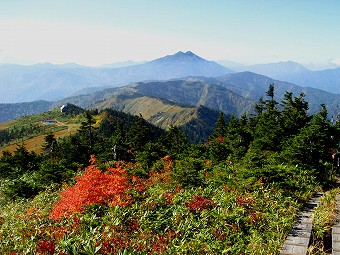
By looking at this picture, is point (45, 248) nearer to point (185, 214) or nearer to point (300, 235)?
point (185, 214)

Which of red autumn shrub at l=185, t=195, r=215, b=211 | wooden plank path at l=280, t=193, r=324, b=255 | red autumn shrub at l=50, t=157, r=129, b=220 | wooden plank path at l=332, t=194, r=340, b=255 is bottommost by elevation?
red autumn shrub at l=50, t=157, r=129, b=220

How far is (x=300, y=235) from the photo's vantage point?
9.84 meters

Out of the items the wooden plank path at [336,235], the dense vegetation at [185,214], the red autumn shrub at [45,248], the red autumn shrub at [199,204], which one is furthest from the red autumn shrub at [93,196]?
the wooden plank path at [336,235]

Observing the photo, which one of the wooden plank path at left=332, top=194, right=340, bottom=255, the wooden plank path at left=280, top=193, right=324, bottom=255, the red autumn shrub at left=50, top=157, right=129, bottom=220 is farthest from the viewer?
the red autumn shrub at left=50, top=157, right=129, bottom=220

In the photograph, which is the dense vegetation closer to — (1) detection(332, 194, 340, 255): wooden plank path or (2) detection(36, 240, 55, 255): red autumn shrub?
(2) detection(36, 240, 55, 255): red autumn shrub

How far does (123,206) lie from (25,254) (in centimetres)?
488

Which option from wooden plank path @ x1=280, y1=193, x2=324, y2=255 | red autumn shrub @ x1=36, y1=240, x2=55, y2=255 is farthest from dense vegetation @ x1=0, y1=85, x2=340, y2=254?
wooden plank path @ x1=280, y1=193, x2=324, y2=255

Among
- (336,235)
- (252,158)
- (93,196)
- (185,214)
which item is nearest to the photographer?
(336,235)

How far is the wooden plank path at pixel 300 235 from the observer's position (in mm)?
8961

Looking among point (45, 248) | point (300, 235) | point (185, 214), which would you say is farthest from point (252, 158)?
point (45, 248)

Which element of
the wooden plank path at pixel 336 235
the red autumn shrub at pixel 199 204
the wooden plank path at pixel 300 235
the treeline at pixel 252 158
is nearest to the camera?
the wooden plank path at pixel 336 235

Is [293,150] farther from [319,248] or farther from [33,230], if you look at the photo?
[33,230]

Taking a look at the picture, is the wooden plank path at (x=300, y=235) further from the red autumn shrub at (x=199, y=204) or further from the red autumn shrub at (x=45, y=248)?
the red autumn shrub at (x=45, y=248)

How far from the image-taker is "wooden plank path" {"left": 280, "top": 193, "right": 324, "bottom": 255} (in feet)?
29.4
